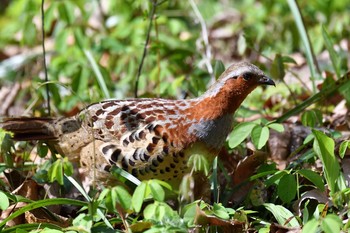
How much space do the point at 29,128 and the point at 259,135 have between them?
135 cm

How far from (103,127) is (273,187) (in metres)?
1.01

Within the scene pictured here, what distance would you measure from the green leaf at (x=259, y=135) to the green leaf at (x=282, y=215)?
1.06 feet

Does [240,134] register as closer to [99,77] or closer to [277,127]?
[277,127]

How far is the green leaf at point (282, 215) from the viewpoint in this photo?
3799 millimetres

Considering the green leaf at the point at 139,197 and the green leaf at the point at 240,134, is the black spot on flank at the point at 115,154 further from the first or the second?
the green leaf at the point at 139,197

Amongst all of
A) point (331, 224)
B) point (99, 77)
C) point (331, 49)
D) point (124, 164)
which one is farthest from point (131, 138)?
point (331, 49)

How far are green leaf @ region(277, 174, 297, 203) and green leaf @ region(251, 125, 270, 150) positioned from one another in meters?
0.26

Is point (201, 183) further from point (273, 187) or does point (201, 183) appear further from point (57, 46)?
point (57, 46)

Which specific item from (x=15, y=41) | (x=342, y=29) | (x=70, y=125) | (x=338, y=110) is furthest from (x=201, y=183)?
(x=15, y=41)

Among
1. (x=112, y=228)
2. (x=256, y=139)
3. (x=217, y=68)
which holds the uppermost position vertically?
(x=217, y=68)

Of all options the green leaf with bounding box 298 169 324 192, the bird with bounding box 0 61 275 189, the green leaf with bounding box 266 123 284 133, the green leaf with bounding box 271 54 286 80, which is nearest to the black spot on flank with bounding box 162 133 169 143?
the bird with bounding box 0 61 275 189

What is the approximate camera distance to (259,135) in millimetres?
4117

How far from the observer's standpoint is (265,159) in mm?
4398

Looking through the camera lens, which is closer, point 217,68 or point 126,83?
point 217,68
